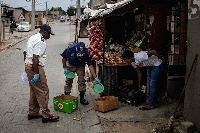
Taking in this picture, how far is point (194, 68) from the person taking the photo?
198 inches

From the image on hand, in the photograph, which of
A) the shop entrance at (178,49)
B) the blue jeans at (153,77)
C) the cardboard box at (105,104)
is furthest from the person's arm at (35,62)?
the shop entrance at (178,49)

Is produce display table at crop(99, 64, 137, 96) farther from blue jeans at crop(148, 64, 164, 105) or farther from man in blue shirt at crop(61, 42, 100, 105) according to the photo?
blue jeans at crop(148, 64, 164, 105)

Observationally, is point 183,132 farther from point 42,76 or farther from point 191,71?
point 42,76

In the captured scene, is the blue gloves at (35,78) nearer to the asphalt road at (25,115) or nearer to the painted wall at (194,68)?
the asphalt road at (25,115)

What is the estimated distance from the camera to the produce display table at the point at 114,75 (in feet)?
24.9

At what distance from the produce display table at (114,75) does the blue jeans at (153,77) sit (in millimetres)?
1189

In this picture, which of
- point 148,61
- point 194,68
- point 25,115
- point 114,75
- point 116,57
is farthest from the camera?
point 116,57

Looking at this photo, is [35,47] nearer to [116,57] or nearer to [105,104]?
[105,104]

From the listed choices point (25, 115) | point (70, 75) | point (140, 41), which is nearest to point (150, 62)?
point (140, 41)

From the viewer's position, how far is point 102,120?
6008mm

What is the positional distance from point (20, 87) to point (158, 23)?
5272mm

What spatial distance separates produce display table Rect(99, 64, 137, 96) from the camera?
7.59m

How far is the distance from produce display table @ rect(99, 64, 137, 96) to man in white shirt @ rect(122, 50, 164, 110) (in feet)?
3.12

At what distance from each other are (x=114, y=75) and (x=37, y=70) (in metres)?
2.83
